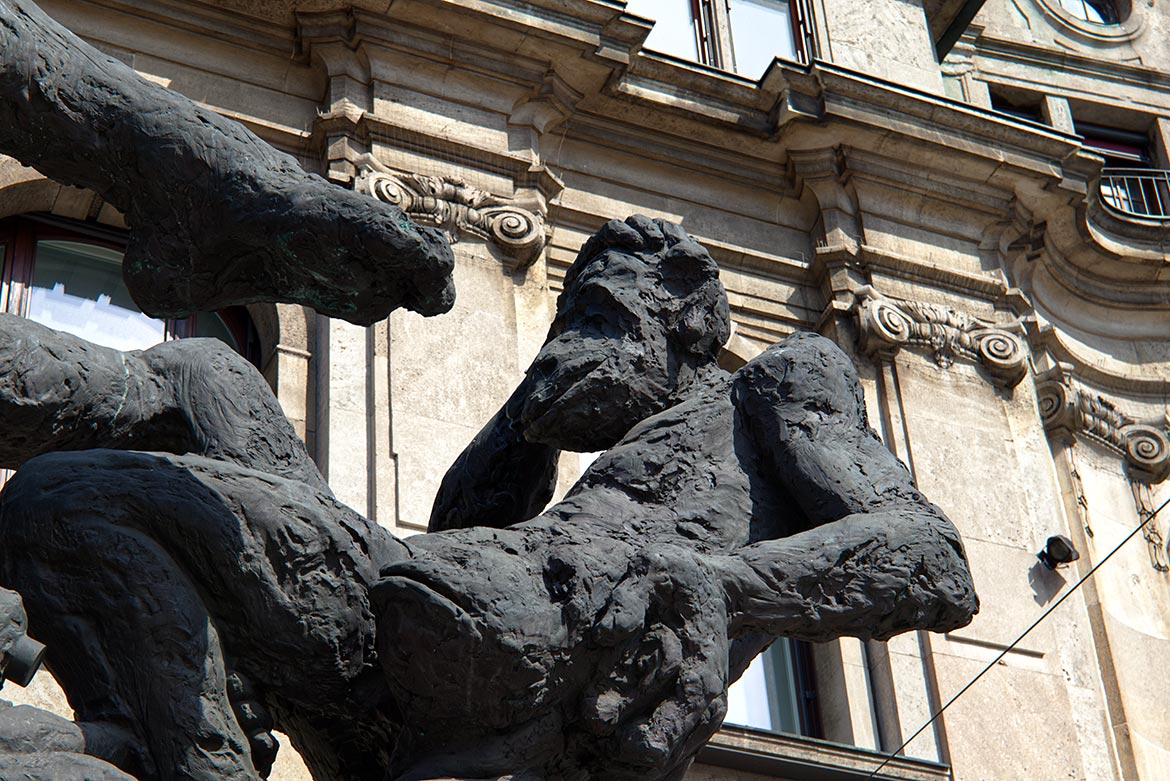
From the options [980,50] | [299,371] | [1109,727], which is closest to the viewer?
→ [299,371]

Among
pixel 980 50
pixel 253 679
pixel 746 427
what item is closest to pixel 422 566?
pixel 253 679

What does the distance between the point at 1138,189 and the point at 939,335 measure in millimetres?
4426

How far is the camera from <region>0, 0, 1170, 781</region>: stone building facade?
1085 cm

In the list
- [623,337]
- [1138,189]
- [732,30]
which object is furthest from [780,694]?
[623,337]

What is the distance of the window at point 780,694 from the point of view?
1142cm

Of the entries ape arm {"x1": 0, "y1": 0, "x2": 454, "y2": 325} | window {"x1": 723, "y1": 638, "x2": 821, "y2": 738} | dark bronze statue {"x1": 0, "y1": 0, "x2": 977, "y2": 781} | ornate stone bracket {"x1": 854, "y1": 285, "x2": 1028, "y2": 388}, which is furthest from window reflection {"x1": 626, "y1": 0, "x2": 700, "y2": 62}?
ape arm {"x1": 0, "y1": 0, "x2": 454, "y2": 325}

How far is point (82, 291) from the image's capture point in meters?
11.2

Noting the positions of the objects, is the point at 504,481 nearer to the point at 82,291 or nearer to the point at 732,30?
the point at 82,291

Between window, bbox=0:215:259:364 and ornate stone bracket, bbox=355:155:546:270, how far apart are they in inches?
44.7

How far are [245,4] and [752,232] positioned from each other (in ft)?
12.0

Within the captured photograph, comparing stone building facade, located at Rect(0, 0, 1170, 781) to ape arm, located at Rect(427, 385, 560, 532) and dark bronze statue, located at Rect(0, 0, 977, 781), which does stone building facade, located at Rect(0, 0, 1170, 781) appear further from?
dark bronze statue, located at Rect(0, 0, 977, 781)

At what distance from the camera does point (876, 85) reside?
1326 centimetres

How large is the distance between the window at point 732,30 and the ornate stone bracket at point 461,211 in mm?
3373

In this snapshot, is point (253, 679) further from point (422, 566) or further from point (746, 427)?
point (746, 427)
